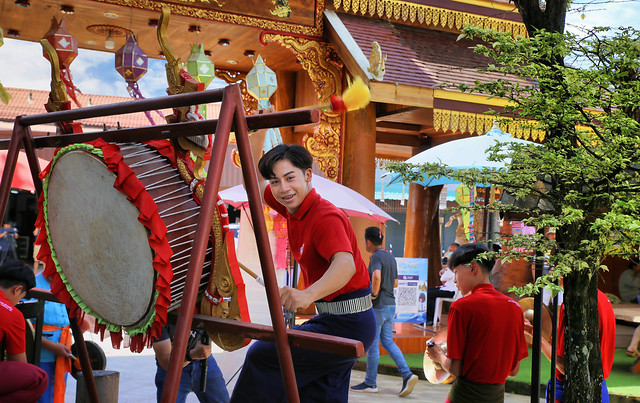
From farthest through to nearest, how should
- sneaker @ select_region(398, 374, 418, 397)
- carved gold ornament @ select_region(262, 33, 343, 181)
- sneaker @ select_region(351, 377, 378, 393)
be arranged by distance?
carved gold ornament @ select_region(262, 33, 343, 181) → sneaker @ select_region(351, 377, 378, 393) → sneaker @ select_region(398, 374, 418, 397)

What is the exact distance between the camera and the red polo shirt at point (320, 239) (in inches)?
96.3

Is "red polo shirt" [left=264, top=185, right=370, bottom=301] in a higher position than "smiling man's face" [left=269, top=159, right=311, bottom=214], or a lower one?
lower

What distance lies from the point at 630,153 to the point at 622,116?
181mm

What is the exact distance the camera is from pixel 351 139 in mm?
8586

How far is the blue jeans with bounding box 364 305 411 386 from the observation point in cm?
667

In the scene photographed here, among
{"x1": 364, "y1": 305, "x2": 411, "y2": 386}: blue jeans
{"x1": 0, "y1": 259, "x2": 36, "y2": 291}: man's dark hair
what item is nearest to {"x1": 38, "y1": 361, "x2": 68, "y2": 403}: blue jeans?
{"x1": 0, "y1": 259, "x2": 36, "y2": 291}: man's dark hair

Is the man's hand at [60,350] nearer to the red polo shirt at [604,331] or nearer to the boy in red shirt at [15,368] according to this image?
the boy in red shirt at [15,368]

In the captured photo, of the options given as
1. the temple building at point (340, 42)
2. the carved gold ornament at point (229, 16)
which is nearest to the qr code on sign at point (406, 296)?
the temple building at point (340, 42)

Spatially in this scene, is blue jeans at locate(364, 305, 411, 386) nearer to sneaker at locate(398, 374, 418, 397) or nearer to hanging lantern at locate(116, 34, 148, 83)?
sneaker at locate(398, 374, 418, 397)

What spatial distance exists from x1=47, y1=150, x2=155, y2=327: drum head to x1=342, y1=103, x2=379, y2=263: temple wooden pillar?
20.6 feet

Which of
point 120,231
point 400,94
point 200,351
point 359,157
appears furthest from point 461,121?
point 120,231

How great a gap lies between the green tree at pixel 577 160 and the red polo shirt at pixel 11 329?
215cm

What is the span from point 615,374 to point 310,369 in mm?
6172

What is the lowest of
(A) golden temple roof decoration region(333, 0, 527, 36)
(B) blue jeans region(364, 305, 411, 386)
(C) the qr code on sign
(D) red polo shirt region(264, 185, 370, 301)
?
(B) blue jeans region(364, 305, 411, 386)
